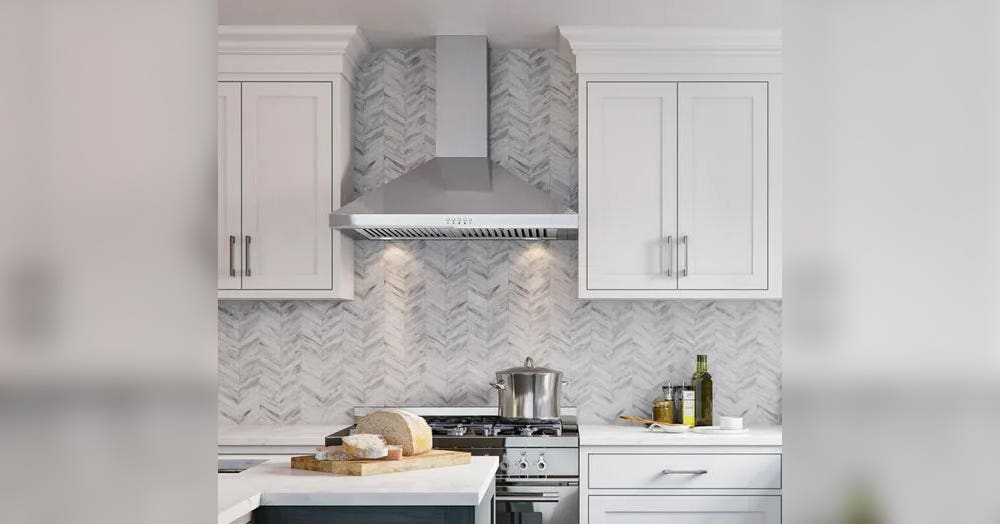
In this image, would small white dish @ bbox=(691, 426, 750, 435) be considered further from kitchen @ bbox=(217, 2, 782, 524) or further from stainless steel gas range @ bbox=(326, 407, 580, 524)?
stainless steel gas range @ bbox=(326, 407, 580, 524)

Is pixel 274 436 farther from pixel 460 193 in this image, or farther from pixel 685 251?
pixel 685 251

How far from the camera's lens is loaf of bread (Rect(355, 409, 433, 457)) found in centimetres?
251

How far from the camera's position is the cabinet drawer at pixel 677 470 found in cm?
334

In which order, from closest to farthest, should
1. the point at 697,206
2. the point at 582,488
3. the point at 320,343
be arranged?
the point at 582,488
the point at 697,206
the point at 320,343

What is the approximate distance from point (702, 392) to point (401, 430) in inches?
64.8

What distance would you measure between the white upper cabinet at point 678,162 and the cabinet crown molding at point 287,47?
88cm

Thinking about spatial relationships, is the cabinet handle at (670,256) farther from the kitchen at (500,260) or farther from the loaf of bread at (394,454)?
the loaf of bread at (394,454)

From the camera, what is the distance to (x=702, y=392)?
12.3 feet
